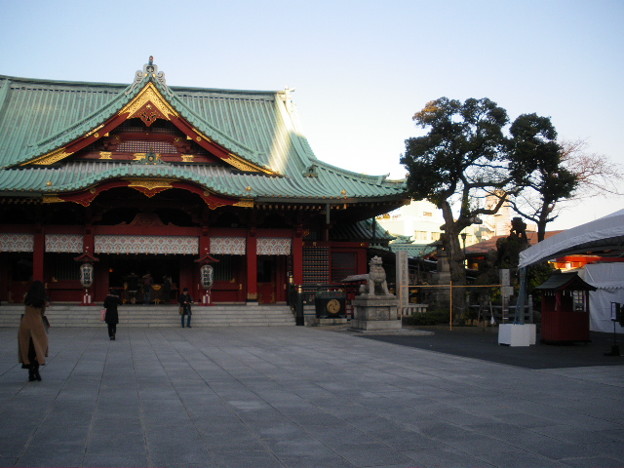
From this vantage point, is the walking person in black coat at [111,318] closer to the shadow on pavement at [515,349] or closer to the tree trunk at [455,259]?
the shadow on pavement at [515,349]

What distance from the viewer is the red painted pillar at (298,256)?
28.0 m

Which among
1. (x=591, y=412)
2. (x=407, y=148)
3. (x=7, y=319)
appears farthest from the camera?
(x=407, y=148)

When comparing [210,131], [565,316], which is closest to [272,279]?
[210,131]

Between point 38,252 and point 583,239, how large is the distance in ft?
67.8

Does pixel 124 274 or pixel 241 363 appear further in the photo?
pixel 124 274

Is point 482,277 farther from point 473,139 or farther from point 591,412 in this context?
point 591,412

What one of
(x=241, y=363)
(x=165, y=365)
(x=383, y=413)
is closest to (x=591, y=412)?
(x=383, y=413)

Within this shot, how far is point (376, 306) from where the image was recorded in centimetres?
2158

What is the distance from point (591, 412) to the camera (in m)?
7.91

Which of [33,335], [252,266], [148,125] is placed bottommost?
[33,335]

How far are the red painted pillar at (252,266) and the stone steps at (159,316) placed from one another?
0.75 meters

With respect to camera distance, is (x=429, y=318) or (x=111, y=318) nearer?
(x=111, y=318)

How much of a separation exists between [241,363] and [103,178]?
1398 cm

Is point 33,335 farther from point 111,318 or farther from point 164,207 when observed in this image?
point 164,207
